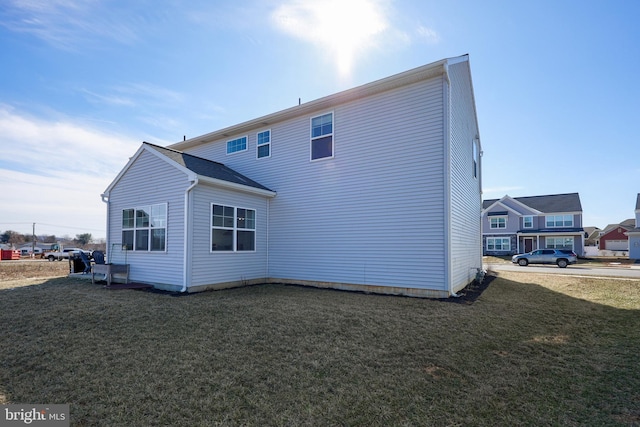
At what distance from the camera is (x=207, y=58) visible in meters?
10.3

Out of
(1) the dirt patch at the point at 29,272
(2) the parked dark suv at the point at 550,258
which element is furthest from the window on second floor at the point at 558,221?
(1) the dirt patch at the point at 29,272

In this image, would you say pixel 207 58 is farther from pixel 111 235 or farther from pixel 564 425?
pixel 564 425

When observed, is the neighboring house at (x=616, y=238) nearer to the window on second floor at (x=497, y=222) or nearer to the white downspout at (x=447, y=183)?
the window on second floor at (x=497, y=222)

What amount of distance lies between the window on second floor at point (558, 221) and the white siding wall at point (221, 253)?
35.8 metres

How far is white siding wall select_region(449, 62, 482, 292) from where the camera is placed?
29.1 feet

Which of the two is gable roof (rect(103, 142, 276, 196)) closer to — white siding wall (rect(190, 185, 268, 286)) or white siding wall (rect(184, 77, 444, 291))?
white siding wall (rect(190, 185, 268, 286))

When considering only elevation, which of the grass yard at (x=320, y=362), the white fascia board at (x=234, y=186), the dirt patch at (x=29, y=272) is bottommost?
the dirt patch at (x=29, y=272)

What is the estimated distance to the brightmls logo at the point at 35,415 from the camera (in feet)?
9.23

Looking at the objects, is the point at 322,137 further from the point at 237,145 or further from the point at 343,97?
the point at 237,145

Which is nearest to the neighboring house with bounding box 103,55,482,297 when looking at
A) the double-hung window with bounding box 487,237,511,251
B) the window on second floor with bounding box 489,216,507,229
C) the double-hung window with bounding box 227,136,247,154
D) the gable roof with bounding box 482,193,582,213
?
the double-hung window with bounding box 227,136,247,154

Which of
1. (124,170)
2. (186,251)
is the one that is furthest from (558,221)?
(124,170)

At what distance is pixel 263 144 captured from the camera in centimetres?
1192

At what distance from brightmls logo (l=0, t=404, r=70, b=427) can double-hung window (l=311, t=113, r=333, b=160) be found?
8722 millimetres

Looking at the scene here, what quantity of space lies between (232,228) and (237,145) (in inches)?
171
